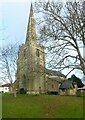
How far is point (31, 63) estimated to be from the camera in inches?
1212

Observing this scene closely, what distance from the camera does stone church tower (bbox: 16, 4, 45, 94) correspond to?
24.3 m

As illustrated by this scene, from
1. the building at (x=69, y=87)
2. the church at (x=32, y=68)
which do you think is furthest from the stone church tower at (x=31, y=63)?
the building at (x=69, y=87)

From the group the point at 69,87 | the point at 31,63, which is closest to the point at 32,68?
the point at 31,63

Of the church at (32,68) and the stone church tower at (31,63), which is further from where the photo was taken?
the stone church tower at (31,63)

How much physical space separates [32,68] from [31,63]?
3.92 m

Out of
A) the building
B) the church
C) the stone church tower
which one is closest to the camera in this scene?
Answer: the church

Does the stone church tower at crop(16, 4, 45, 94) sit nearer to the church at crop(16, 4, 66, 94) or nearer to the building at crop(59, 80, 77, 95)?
the church at crop(16, 4, 66, 94)

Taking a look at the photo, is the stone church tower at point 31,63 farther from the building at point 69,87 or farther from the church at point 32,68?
the building at point 69,87

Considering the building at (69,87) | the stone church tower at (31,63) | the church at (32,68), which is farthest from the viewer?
the building at (69,87)

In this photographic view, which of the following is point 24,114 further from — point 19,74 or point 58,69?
point 19,74

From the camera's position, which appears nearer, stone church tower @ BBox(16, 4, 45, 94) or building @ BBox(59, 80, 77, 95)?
stone church tower @ BBox(16, 4, 45, 94)

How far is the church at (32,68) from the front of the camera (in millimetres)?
24094

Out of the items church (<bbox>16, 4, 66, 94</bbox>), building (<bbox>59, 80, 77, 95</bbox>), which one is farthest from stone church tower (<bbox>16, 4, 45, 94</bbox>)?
building (<bbox>59, 80, 77, 95</bbox>)

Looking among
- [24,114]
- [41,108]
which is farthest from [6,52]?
[24,114]
